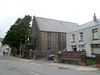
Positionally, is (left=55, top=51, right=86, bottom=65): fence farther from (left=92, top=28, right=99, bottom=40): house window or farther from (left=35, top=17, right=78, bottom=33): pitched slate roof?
(left=35, top=17, right=78, bottom=33): pitched slate roof

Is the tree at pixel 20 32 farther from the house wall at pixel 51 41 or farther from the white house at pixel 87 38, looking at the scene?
the white house at pixel 87 38

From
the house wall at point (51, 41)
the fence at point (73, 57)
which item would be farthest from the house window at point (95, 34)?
the house wall at point (51, 41)

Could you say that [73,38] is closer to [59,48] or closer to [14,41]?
[59,48]

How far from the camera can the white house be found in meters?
38.2

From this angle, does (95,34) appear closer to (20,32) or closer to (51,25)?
(51,25)

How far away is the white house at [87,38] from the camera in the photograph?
125 ft

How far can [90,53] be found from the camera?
3922 centimetres

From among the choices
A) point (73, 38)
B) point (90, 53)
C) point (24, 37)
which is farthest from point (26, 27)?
point (90, 53)

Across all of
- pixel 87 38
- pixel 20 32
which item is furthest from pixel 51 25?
pixel 87 38

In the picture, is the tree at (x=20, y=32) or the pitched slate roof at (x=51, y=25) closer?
the pitched slate roof at (x=51, y=25)

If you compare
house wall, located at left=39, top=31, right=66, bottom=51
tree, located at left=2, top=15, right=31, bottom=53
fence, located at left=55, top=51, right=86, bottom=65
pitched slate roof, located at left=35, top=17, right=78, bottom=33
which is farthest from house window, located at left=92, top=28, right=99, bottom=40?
tree, located at left=2, top=15, right=31, bottom=53

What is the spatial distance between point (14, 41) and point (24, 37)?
3.37m

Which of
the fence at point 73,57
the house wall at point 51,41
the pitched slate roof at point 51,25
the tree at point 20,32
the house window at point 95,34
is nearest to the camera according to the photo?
the fence at point 73,57

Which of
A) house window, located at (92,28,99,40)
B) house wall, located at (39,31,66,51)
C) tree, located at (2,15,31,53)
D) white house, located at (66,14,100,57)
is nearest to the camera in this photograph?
house window, located at (92,28,99,40)
